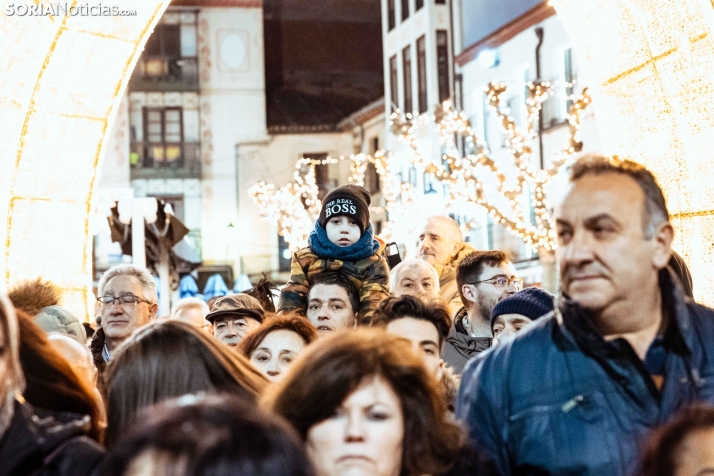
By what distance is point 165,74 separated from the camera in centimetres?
4647

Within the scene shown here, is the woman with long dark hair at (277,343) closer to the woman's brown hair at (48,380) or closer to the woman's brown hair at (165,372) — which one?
the woman's brown hair at (165,372)

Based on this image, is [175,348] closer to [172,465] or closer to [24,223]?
[172,465]

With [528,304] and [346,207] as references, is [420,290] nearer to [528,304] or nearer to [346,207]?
[346,207]

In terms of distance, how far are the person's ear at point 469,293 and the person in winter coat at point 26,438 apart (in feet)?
12.8

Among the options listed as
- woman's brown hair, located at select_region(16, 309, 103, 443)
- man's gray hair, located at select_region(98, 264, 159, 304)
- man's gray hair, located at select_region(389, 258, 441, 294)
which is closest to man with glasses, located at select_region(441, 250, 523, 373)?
man's gray hair, located at select_region(389, 258, 441, 294)

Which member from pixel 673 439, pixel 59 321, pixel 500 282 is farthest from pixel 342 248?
pixel 673 439

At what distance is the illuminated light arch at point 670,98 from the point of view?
18.1 feet

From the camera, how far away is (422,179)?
3656 centimetres

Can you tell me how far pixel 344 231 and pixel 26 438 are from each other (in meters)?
4.13

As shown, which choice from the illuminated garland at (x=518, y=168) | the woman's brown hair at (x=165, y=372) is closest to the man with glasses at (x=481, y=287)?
the woman's brown hair at (x=165, y=372)

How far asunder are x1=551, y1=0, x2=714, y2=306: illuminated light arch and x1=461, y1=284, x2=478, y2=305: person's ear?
123 centimetres

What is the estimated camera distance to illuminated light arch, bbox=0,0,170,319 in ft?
19.3

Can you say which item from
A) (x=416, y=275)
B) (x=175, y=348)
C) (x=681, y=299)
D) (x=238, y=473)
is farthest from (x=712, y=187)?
(x=238, y=473)

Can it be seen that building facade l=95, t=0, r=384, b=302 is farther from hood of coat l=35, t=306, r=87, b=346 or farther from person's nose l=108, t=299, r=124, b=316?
hood of coat l=35, t=306, r=87, b=346
